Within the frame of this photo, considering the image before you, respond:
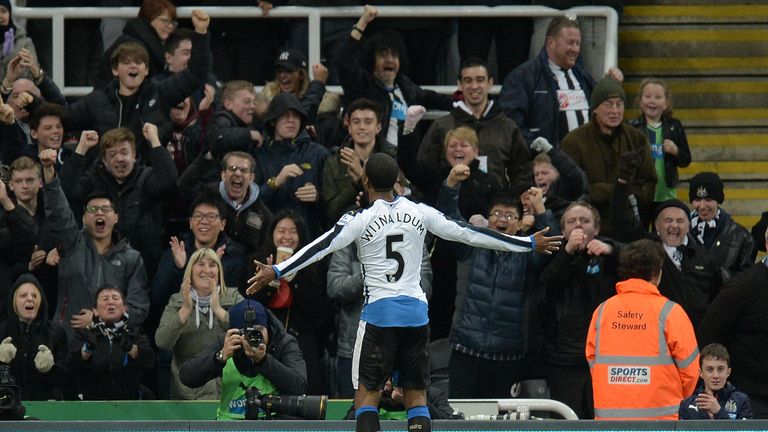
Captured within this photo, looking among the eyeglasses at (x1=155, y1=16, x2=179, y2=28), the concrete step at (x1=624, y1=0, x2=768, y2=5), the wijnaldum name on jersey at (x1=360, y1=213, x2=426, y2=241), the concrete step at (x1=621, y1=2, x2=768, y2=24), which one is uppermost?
the concrete step at (x1=624, y1=0, x2=768, y2=5)

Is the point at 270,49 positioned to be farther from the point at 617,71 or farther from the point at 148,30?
the point at 617,71

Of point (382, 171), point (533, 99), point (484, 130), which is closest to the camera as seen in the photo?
point (382, 171)

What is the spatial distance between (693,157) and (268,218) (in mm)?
4728

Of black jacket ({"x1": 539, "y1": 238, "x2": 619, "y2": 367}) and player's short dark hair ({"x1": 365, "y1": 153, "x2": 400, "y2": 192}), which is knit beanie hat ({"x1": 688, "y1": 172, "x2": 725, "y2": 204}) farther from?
player's short dark hair ({"x1": 365, "y1": 153, "x2": 400, "y2": 192})

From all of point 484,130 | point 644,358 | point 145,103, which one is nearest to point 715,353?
point 644,358

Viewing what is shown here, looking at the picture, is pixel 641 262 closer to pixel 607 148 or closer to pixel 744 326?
pixel 744 326

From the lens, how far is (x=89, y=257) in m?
12.7

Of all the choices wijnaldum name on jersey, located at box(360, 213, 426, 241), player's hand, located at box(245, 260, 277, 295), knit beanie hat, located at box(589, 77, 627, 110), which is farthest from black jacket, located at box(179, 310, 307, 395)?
knit beanie hat, located at box(589, 77, 627, 110)

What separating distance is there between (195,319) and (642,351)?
3227 mm

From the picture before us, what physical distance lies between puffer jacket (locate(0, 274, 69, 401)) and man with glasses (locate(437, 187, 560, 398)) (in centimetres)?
277

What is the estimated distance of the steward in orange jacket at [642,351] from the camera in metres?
10.6

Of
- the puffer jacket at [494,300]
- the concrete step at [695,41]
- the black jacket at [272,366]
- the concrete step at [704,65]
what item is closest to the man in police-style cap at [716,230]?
the puffer jacket at [494,300]

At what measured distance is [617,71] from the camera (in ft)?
47.2

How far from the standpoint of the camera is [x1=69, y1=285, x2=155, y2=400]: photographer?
A: 11.9 meters
